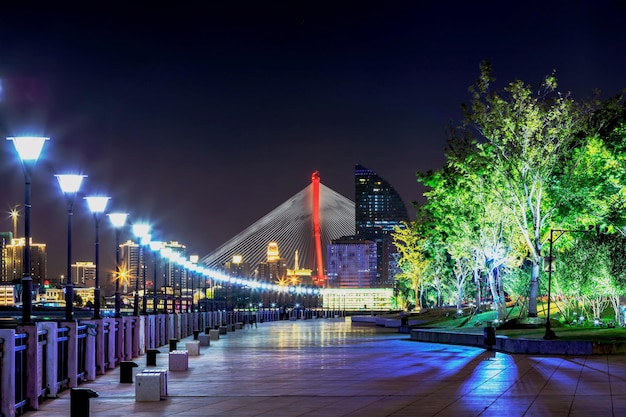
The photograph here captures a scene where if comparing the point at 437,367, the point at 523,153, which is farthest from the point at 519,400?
the point at 523,153

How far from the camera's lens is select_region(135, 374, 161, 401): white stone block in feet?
75.7

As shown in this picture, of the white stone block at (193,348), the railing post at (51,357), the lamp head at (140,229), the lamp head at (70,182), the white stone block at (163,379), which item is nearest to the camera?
the white stone block at (163,379)

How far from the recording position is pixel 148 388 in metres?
23.1

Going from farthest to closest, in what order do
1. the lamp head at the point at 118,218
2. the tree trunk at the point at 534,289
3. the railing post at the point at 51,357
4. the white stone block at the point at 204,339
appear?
the tree trunk at the point at 534,289 < the white stone block at the point at 204,339 < the lamp head at the point at 118,218 < the railing post at the point at 51,357

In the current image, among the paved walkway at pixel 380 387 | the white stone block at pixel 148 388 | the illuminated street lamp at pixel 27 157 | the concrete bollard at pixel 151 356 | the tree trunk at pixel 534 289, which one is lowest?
the paved walkway at pixel 380 387

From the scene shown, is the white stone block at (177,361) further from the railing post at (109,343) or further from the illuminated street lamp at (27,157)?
the illuminated street lamp at (27,157)

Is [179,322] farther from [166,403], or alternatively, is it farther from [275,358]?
[166,403]

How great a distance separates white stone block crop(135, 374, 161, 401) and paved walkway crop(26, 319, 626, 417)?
0.26 metres

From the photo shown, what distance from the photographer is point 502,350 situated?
40.7 metres

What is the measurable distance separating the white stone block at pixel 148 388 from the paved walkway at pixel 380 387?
0.86ft

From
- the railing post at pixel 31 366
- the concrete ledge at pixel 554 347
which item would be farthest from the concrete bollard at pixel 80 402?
the concrete ledge at pixel 554 347

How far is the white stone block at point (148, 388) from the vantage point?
23062mm

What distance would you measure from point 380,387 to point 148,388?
19.8ft

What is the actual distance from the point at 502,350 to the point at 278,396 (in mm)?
18528
